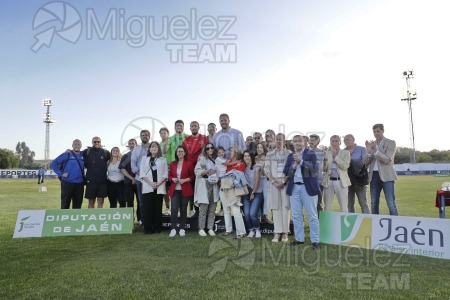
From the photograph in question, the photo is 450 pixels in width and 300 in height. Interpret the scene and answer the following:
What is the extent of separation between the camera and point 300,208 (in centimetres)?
647

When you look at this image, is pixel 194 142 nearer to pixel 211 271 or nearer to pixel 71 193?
pixel 71 193

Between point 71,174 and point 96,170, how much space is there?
579 millimetres

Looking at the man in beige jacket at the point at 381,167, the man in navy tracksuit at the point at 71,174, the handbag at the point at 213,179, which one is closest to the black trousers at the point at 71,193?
the man in navy tracksuit at the point at 71,174

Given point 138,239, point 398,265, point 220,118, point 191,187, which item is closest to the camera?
point 398,265

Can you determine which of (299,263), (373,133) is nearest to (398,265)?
(299,263)

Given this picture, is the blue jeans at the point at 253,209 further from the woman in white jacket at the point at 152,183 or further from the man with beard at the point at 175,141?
the man with beard at the point at 175,141

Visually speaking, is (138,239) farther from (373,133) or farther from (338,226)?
(373,133)

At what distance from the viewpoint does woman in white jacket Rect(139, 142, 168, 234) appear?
25.1ft

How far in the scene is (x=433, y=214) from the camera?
1079 cm

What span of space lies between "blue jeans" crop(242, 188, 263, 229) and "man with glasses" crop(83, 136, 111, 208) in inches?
146

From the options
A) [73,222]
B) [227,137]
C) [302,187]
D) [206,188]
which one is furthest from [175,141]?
[302,187]

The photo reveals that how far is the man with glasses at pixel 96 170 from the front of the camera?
8328 millimetres

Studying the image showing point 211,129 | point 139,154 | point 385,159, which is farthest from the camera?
point 211,129

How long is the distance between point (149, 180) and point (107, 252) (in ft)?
6.50
